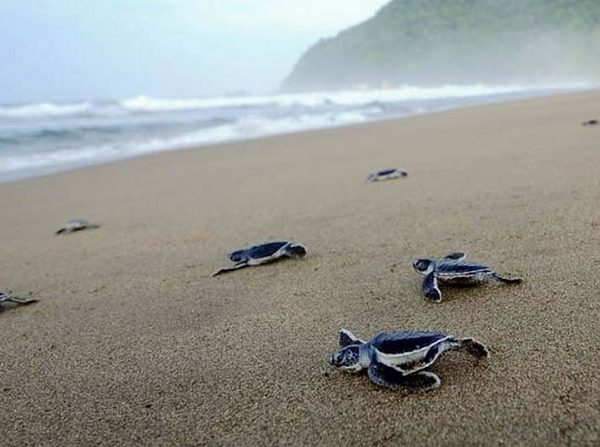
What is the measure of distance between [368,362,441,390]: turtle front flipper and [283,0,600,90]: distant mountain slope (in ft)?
112

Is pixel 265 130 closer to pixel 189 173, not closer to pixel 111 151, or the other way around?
pixel 111 151

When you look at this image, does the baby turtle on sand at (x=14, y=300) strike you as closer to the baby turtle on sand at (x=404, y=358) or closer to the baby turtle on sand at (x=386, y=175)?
the baby turtle on sand at (x=404, y=358)

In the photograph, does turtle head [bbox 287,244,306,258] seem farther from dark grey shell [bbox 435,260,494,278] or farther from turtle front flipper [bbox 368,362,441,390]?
turtle front flipper [bbox 368,362,441,390]

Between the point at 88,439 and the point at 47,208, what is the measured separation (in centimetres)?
402

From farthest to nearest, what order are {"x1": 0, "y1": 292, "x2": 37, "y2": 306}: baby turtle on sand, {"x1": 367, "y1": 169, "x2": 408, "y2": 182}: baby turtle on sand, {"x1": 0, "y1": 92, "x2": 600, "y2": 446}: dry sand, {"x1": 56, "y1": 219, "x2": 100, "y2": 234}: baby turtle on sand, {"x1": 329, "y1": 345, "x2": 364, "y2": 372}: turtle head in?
{"x1": 367, "y1": 169, "x2": 408, "y2": 182}: baby turtle on sand < {"x1": 56, "y1": 219, "x2": 100, "y2": 234}: baby turtle on sand < {"x1": 0, "y1": 292, "x2": 37, "y2": 306}: baby turtle on sand < {"x1": 329, "y1": 345, "x2": 364, "y2": 372}: turtle head < {"x1": 0, "y1": 92, "x2": 600, "y2": 446}: dry sand

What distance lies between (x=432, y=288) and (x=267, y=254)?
92cm

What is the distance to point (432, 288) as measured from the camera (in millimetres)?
1951

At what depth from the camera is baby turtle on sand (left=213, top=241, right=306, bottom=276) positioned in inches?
103

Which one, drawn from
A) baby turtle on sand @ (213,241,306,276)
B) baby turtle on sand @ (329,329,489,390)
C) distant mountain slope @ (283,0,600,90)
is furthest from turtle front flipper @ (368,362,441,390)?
distant mountain slope @ (283,0,600,90)

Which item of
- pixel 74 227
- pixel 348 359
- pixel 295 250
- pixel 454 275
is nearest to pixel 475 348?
pixel 348 359

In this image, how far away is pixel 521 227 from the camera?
8.84 feet

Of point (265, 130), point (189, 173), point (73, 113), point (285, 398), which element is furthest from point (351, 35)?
point (285, 398)

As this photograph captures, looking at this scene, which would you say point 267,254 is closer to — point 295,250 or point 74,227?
point 295,250

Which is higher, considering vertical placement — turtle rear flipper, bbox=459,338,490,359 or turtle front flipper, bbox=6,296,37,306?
turtle rear flipper, bbox=459,338,490,359
